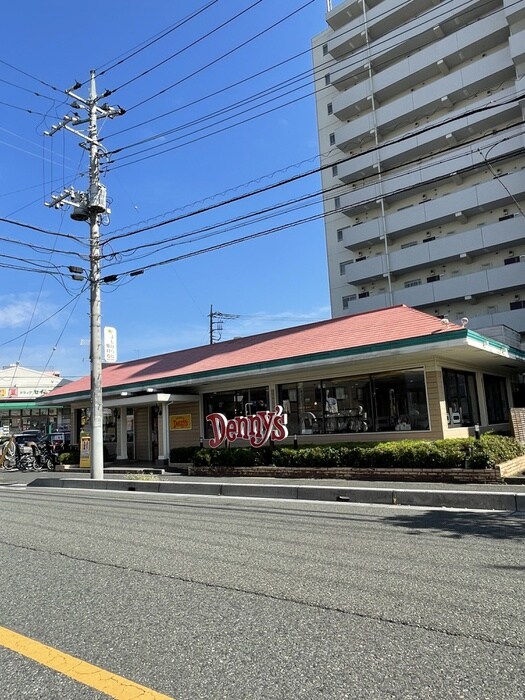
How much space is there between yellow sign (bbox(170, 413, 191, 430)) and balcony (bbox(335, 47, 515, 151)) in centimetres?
3210

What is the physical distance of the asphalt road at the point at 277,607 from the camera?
10.5ft

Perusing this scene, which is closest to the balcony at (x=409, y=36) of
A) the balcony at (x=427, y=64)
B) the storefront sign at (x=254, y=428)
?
the balcony at (x=427, y=64)

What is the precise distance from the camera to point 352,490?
11.2m

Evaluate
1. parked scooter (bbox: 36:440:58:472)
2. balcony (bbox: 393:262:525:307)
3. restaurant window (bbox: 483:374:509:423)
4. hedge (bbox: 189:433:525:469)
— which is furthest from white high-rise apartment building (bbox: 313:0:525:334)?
parked scooter (bbox: 36:440:58:472)

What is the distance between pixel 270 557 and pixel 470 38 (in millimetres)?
42730

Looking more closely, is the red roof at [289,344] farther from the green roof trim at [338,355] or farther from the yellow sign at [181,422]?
the yellow sign at [181,422]

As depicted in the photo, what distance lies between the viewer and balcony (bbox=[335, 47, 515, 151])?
37125mm

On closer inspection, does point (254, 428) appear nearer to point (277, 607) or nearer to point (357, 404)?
point (357, 404)

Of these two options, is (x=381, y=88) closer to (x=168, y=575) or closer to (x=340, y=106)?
(x=340, y=106)

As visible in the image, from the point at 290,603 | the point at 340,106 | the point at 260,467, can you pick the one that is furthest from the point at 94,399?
the point at 340,106

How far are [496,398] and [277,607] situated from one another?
18.9 meters

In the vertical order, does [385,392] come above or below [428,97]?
below

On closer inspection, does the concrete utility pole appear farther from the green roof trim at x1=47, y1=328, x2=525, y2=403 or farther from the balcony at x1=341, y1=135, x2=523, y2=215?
the balcony at x1=341, y1=135, x2=523, y2=215

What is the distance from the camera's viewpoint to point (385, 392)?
53.8 feet
